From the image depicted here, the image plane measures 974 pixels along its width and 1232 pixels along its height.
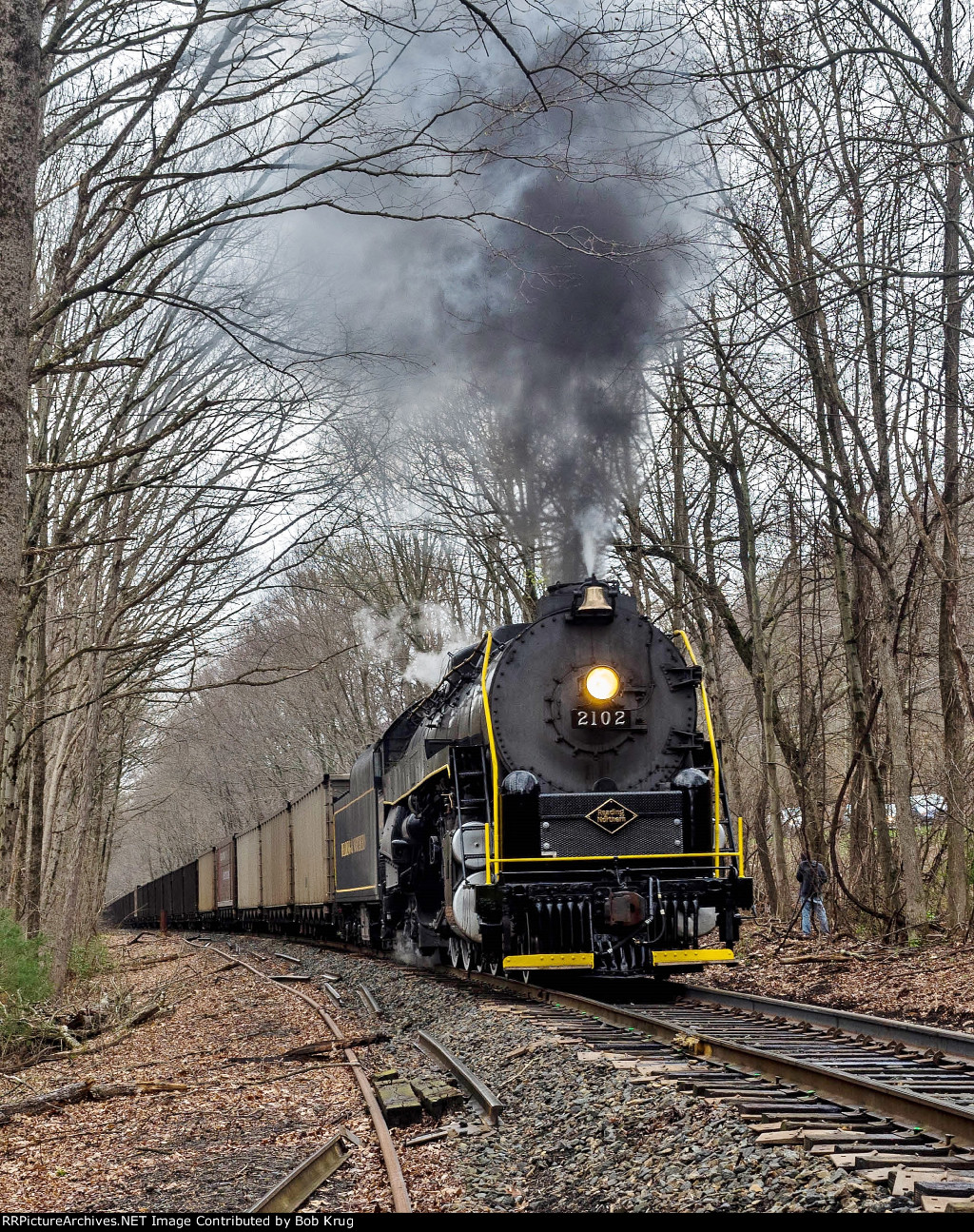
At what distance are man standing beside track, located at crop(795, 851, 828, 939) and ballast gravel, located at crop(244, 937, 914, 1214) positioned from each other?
8367 millimetres

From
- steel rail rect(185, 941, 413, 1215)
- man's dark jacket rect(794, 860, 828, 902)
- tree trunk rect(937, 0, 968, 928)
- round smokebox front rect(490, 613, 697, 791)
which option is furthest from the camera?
man's dark jacket rect(794, 860, 828, 902)

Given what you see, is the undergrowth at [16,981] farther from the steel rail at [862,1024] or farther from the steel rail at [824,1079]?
the steel rail at [862,1024]

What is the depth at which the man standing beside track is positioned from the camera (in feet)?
52.2

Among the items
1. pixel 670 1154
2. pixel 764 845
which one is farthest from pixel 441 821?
pixel 764 845

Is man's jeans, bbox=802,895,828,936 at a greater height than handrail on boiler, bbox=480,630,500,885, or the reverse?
handrail on boiler, bbox=480,630,500,885

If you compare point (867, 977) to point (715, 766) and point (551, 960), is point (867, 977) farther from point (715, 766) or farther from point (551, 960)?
point (551, 960)

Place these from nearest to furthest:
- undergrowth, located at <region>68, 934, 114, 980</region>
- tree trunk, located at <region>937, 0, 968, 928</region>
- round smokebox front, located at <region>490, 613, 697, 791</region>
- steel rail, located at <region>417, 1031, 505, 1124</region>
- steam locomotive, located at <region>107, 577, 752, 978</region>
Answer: steel rail, located at <region>417, 1031, 505, 1124</region> → steam locomotive, located at <region>107, 577, 752, 978</region> → round smokebox front, located at <region>490, 613, 697, 791</region> → tree trunk, located at <region>937, 0, 968, 928</region> → undergrowth, located at <region>68, 934, 114, 980</region>

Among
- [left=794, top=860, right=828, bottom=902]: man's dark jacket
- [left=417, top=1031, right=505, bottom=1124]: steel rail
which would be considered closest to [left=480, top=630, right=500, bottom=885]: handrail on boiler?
[left=417, top=1031, right=505, bottom=1124]: steel rail

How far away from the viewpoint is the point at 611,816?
1084cm

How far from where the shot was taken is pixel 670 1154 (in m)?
5.17

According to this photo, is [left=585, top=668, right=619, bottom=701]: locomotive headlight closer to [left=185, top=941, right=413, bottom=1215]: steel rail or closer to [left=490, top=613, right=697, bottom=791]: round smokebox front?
[left=490, top=613, right=697, bottom=791]: round smokebox front

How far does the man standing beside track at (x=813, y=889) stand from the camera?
1590cm

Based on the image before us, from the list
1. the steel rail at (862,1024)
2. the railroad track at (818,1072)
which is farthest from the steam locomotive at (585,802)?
the railroad track at (818,1072)

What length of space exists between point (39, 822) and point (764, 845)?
1239cm
